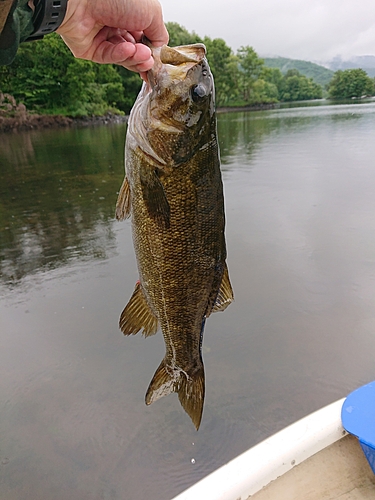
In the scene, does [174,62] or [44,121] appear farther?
[44,121]

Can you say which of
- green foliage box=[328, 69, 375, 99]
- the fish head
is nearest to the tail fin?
the fish head

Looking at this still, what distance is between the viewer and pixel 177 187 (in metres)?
1.60

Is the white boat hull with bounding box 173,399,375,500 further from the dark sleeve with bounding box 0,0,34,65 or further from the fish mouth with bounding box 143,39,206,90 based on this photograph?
the dark sleeve with bounding box 0,0,34,65

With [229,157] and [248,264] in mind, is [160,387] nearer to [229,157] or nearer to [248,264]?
[248,264]

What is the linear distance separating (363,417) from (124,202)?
6.46 feet

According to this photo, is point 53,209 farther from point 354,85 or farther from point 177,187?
point 354,85

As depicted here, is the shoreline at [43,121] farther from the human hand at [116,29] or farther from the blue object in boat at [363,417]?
the blue object in boat at [363,417]

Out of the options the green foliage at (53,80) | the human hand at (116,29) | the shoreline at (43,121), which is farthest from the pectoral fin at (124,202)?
the green foliage at (53,80)

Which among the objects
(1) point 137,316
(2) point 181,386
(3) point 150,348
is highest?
(1) point 137,316

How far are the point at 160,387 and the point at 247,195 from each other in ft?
26.1

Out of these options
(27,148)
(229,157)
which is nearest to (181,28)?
(27,148)

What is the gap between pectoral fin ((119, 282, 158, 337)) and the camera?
6.20ft

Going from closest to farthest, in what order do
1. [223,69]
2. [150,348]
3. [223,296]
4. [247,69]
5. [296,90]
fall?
[223,296], [150,348], [223,69], [247,69], [296,90]

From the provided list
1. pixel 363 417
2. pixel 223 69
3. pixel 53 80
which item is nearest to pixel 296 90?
pixel 223 69
